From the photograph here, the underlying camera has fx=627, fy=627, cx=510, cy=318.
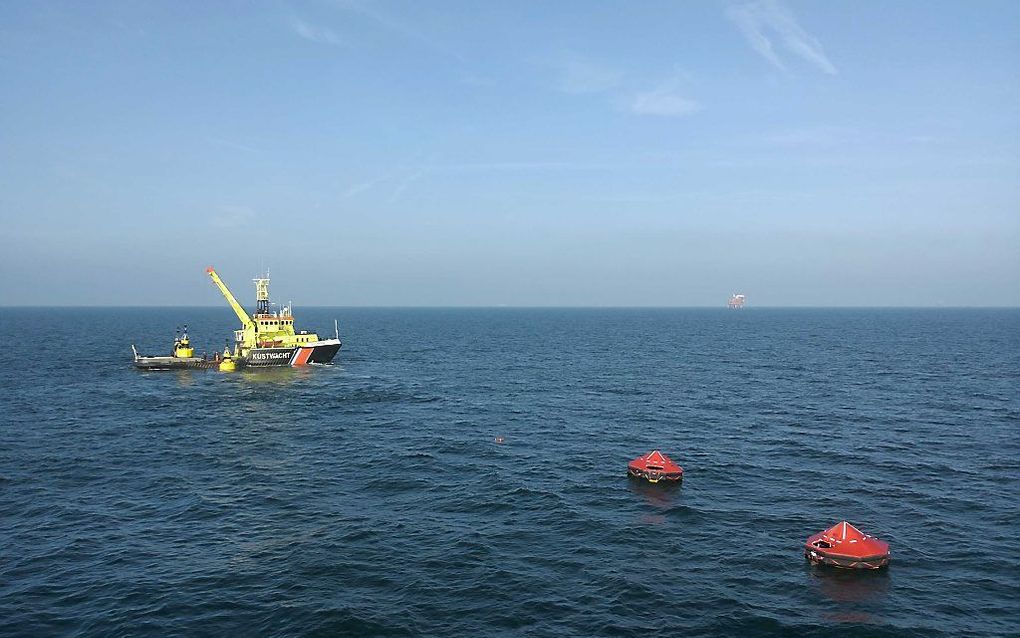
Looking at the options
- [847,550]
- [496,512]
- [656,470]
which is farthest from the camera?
[656,470]

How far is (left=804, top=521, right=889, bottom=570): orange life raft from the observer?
1342 inches

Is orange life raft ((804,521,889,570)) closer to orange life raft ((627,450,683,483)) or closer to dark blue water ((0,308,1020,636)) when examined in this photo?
dark blue water ((0,308,1020,636))

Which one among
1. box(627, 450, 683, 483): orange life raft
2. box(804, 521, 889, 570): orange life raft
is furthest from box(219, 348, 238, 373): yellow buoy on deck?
box(804, 521, 889, 570): orange life raft

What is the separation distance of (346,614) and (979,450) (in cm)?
6026

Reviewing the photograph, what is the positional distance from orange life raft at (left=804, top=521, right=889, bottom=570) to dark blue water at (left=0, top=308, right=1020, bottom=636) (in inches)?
27.0

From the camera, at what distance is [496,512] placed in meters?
43.9

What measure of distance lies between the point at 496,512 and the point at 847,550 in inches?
854

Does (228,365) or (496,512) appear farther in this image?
(228,365)

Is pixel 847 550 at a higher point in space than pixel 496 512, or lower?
higher

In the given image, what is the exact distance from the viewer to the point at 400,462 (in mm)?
56469

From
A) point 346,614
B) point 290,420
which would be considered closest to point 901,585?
point 346,614

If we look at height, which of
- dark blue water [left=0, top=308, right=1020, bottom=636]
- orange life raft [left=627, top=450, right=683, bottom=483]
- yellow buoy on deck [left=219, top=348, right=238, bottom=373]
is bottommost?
dark blue water [left=0, top=308, right=1020, bottom=636]

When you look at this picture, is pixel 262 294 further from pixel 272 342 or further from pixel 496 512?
pixel 496 512

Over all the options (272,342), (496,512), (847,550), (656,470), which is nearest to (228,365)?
(272,342)
